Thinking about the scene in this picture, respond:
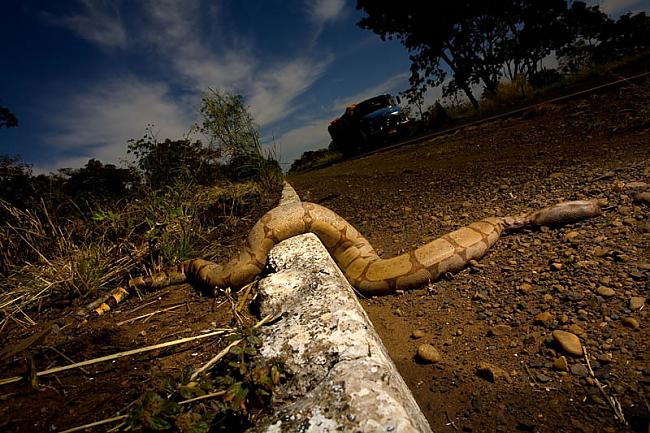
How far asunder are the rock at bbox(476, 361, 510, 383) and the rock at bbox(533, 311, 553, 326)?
508 mm

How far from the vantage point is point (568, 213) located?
286 centimetres

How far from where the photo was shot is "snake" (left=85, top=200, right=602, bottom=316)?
2.84 meters

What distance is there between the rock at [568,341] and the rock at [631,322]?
291 mm

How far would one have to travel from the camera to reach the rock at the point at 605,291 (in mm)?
2002

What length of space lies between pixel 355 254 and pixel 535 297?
1.60 metres

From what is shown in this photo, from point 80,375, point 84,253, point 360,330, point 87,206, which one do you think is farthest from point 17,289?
point 360,330

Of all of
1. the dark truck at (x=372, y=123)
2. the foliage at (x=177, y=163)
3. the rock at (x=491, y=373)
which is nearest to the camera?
the rock at (x=491, y=373)

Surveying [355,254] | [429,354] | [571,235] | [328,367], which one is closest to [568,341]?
[429,354]

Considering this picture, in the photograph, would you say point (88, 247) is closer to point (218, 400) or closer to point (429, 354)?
point (218, 400)

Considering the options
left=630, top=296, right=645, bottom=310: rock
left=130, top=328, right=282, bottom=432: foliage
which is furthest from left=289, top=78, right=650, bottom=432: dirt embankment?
left=130, top=328, right=282, bottom=432: foliage

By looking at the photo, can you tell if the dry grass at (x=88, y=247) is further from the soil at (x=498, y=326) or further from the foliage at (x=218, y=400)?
the foliage at (x=218, y=400)

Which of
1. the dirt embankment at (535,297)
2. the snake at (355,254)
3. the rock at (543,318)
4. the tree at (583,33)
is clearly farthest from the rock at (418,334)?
the tree at (583,33)

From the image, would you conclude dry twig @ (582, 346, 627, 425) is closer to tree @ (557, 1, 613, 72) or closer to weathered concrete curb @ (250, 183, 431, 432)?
weathered concrete curb @ (250, 183, 431, 432)

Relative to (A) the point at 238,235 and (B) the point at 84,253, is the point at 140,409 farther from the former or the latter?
(A) the point at 238,235
